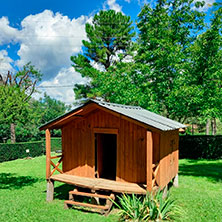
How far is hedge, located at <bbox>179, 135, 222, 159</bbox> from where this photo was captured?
16761 millimetres

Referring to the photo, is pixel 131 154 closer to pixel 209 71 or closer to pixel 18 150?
pixel 209 71

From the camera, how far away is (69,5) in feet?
52.6

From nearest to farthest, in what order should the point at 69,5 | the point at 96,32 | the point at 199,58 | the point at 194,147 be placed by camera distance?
the point at 199,58
the point at 69,5
the point at 194,147
the point at 96,32

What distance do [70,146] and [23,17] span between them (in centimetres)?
1485

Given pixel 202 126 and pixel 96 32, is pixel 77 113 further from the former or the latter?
pixel 202 126

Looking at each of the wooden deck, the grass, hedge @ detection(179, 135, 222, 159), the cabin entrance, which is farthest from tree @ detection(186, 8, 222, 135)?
the wooden deck

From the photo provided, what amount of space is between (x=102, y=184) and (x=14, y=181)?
655 centimetres

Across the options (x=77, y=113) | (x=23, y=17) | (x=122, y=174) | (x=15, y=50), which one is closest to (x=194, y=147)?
(x=122, y=174)

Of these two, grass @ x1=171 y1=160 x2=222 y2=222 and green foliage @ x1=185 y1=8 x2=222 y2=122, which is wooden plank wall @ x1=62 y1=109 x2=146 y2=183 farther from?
green foliage @ x1=185 y1=8 x2=222 y2=122

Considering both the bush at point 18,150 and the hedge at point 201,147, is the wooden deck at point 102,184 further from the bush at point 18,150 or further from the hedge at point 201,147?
the bush at point 18,150

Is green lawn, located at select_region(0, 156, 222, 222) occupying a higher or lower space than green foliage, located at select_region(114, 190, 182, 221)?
lower

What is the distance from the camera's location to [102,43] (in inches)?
854

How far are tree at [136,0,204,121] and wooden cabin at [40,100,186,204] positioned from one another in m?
6.43

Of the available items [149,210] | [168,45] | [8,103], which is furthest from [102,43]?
[149,210]
